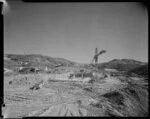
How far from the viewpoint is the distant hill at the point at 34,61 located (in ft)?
10.2

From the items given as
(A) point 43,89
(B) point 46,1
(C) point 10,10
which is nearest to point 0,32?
(C) point 10,10

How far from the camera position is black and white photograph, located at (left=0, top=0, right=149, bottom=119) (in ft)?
10.2

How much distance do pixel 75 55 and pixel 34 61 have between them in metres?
0.64

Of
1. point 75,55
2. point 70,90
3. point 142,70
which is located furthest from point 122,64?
point 70,90

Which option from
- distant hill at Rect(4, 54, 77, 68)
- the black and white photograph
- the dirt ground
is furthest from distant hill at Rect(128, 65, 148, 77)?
distant hill at Rect(4, 54, 77, 68)

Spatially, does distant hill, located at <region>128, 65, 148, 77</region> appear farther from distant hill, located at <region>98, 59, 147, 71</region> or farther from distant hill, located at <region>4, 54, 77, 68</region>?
distant hill, located at <region>4, 54, 77, 68</region>

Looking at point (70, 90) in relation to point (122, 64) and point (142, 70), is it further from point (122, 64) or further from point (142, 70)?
point (142, 70)

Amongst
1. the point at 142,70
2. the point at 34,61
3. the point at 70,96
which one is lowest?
the point at 70,96

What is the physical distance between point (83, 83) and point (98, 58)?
448 millimetres

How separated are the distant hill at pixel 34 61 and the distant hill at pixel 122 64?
53cm

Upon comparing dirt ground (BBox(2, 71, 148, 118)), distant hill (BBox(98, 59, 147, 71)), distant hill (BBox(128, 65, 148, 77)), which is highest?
distant hill (BBox(98, 59, 147, 71))

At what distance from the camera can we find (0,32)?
307 centimetres

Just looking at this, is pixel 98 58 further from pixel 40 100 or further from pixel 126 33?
pixel 40 100

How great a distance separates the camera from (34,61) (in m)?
3.19
